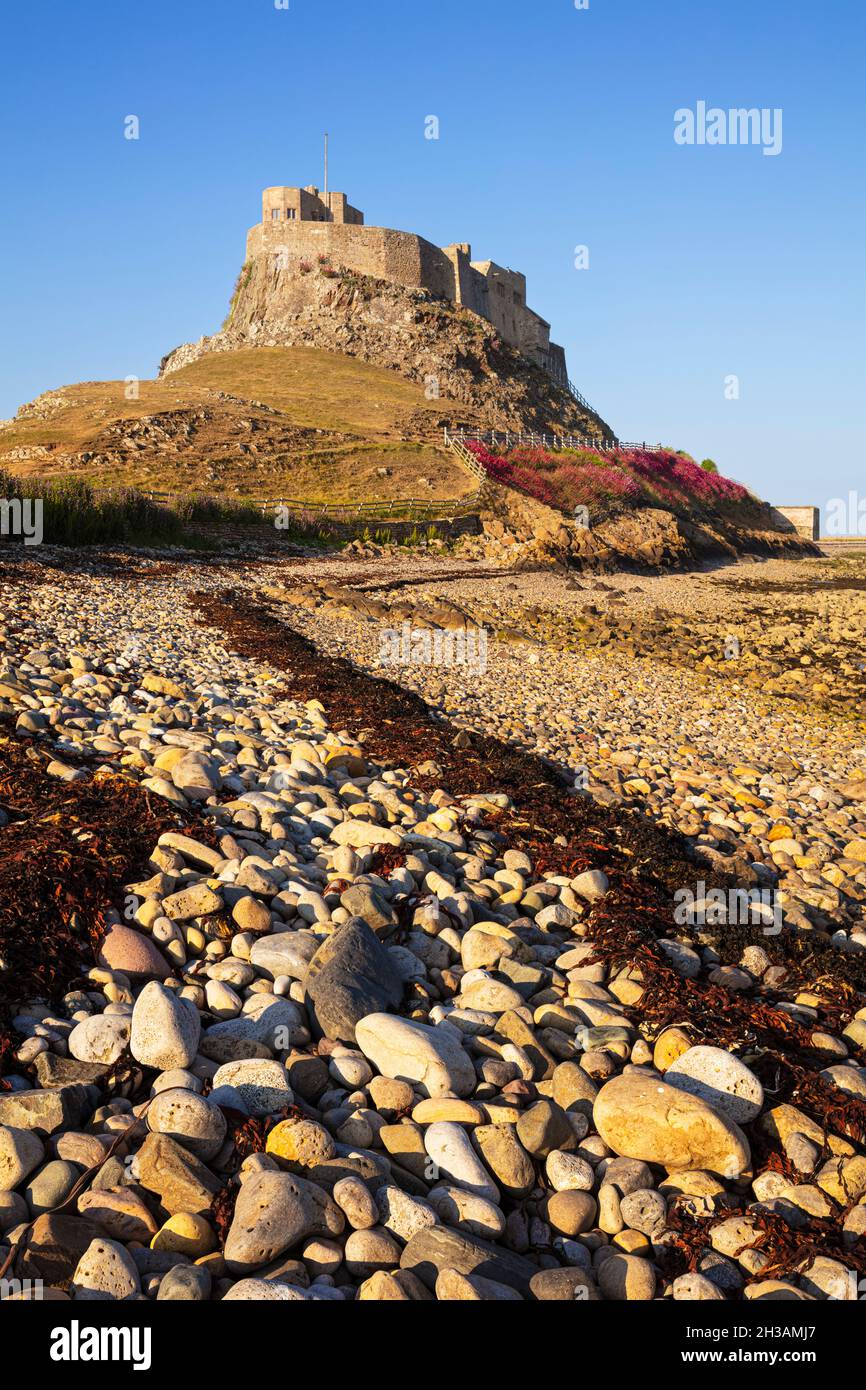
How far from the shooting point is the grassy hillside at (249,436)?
44.3m

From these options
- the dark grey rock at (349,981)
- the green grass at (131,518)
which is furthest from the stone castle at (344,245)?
the dark grey rock at (349,981)

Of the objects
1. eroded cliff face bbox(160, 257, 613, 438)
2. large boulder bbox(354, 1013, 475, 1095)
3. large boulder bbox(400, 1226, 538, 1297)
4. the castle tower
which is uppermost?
the castle tower

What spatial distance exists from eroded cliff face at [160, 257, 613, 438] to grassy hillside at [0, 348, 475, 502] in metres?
6.66

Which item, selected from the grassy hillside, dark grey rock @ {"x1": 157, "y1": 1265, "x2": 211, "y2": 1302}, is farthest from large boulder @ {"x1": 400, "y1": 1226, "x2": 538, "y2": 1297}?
the grassy hillside

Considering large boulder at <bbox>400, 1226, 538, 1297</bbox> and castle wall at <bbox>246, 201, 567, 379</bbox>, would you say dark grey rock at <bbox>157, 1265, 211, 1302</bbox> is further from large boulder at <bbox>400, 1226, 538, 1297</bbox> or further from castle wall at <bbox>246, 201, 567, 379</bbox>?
castle wall at <bbox>246, 201, 567, 379</bbox>

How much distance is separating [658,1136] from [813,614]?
81.5 feet

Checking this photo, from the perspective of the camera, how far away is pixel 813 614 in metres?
25.4

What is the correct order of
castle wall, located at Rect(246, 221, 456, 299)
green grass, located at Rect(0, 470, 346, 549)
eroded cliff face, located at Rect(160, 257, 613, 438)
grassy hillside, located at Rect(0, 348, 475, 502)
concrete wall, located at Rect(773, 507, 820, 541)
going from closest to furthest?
green grass, located at Rect(0, 470, 346, 549)
grassy hillside, located at Rect(0, 348, 475, 502)
eroded cliff face, located at Rect(160, 257, 613, 438)
castle wall, located at Rect(246, 221, 456, 299)
concrete wall, located at Rect(773, 507, 820, 541)

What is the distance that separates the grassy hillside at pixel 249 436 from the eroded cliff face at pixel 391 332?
6664 mm

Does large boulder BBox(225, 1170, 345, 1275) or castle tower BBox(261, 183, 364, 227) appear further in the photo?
castle tower BBox(261, 183, 364, 227)

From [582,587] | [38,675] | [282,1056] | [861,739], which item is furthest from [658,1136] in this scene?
[582,587]

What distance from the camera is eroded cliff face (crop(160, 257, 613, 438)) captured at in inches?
3093

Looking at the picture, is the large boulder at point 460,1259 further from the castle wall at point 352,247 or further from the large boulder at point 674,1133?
the castle wall at point 352,247

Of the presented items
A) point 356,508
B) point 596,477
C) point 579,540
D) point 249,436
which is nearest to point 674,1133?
point 579,540
